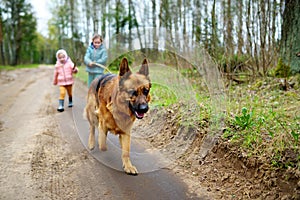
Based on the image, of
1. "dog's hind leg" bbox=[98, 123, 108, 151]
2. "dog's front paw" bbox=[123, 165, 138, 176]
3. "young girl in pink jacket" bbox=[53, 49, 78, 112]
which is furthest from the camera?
"young girl in pink jacket" bbox=[53, 49, 78, 112]

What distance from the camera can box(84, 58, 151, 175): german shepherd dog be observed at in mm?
3223

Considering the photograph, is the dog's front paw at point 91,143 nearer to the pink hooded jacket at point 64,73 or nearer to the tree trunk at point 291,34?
the pink hooded jacket at point 64,73

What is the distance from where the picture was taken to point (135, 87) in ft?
10.5

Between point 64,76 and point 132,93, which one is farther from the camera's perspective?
point 64,76

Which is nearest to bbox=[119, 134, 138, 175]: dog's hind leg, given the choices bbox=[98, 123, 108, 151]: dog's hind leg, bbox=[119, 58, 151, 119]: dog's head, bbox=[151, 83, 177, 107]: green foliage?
bbox=[98, 123, 108, 151]: dog's hind leg

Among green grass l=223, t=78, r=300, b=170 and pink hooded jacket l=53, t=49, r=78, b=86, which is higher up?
pink hooded jacket l=53, t=49, r=78, b=86

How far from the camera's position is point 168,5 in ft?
39.7

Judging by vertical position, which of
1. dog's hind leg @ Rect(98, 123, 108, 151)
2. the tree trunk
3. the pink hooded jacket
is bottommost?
dog's hind leg @ Rect(98, 123, 108, 151)

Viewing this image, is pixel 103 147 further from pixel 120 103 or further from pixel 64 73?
pixel 64 73

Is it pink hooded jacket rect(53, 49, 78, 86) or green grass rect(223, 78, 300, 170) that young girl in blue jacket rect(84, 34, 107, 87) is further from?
pink hooded jacket rect(53, 49, 78, 86)

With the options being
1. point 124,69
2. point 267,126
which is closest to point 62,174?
point 124,69

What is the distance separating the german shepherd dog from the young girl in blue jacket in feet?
1.08

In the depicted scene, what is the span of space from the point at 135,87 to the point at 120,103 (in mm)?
370

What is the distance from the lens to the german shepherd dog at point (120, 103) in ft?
10.6
